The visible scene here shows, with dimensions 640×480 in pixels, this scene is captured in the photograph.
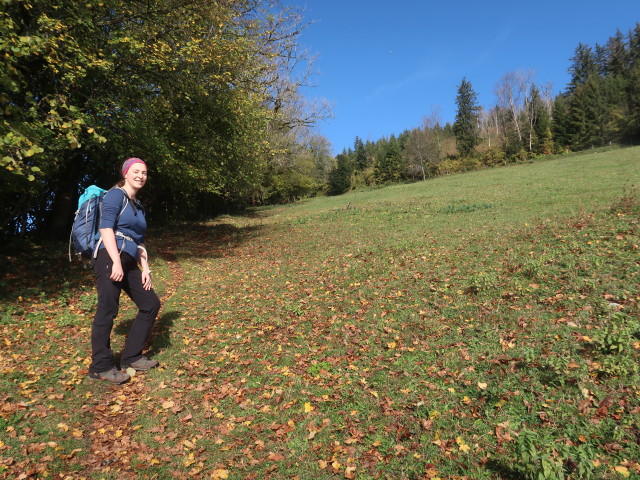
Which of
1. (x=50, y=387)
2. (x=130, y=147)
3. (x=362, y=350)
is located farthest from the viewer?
(x=130, y=147)

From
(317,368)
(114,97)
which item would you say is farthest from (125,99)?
(317,368)

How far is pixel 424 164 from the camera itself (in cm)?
7294

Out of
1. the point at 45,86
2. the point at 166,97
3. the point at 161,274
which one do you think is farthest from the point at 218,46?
the point at 161,274

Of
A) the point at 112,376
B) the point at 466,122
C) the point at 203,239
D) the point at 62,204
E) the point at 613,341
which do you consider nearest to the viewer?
the point at 613,341

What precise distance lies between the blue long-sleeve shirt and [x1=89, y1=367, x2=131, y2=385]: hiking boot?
1.58 metres

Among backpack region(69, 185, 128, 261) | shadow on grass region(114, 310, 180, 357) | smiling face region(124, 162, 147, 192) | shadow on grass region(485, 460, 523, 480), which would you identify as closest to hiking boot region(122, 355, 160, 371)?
shadow on grass region(114, 310, 180, 357)

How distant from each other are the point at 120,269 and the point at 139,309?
2.64ft

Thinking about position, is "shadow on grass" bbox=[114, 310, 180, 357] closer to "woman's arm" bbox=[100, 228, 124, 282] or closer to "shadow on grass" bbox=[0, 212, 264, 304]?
"shadow on grass" bbox=[0, 212, 264, 304]

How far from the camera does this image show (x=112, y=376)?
193 inches

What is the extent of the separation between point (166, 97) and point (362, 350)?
11642 millimetres

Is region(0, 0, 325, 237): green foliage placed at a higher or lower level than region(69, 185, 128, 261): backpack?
higher

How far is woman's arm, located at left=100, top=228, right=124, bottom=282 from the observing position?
14.5 ft

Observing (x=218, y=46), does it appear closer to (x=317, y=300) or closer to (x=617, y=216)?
(x=317, y=300)

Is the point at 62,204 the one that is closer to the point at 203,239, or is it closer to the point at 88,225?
the point at 203,239
